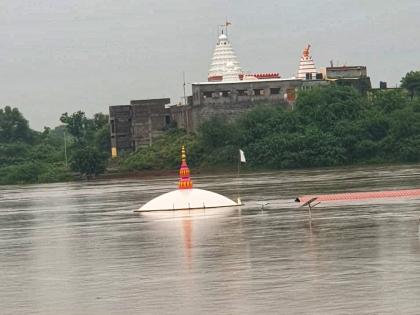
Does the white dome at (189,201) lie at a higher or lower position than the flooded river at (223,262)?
higher

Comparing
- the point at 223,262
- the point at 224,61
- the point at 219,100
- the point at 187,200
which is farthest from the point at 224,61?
the point at 223,262

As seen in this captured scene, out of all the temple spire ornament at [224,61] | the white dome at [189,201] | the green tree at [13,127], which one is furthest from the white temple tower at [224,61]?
the white dome at [189,201]

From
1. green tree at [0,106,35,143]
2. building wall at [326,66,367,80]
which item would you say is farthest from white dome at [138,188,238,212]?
green tree at [0,106,35,143]

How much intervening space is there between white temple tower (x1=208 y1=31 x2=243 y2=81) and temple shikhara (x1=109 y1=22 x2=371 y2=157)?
20cm

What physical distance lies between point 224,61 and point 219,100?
1776cm

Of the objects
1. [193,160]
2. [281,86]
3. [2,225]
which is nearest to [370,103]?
[281,86]

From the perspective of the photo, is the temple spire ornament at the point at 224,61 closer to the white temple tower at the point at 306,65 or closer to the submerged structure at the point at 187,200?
the white temple tower at the point at 306,65

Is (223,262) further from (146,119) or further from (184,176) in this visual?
(146,119)

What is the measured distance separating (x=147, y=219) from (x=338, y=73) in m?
60.2

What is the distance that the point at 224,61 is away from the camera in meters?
95.1

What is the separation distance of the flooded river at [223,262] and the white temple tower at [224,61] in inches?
2523

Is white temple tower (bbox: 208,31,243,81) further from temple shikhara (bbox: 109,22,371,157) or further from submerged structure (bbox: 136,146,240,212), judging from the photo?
submerged structure (bbox: 136,146,240,212)

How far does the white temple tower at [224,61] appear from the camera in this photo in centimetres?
9362

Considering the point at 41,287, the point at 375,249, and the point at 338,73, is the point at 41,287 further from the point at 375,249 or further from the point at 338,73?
the point at 338,73
